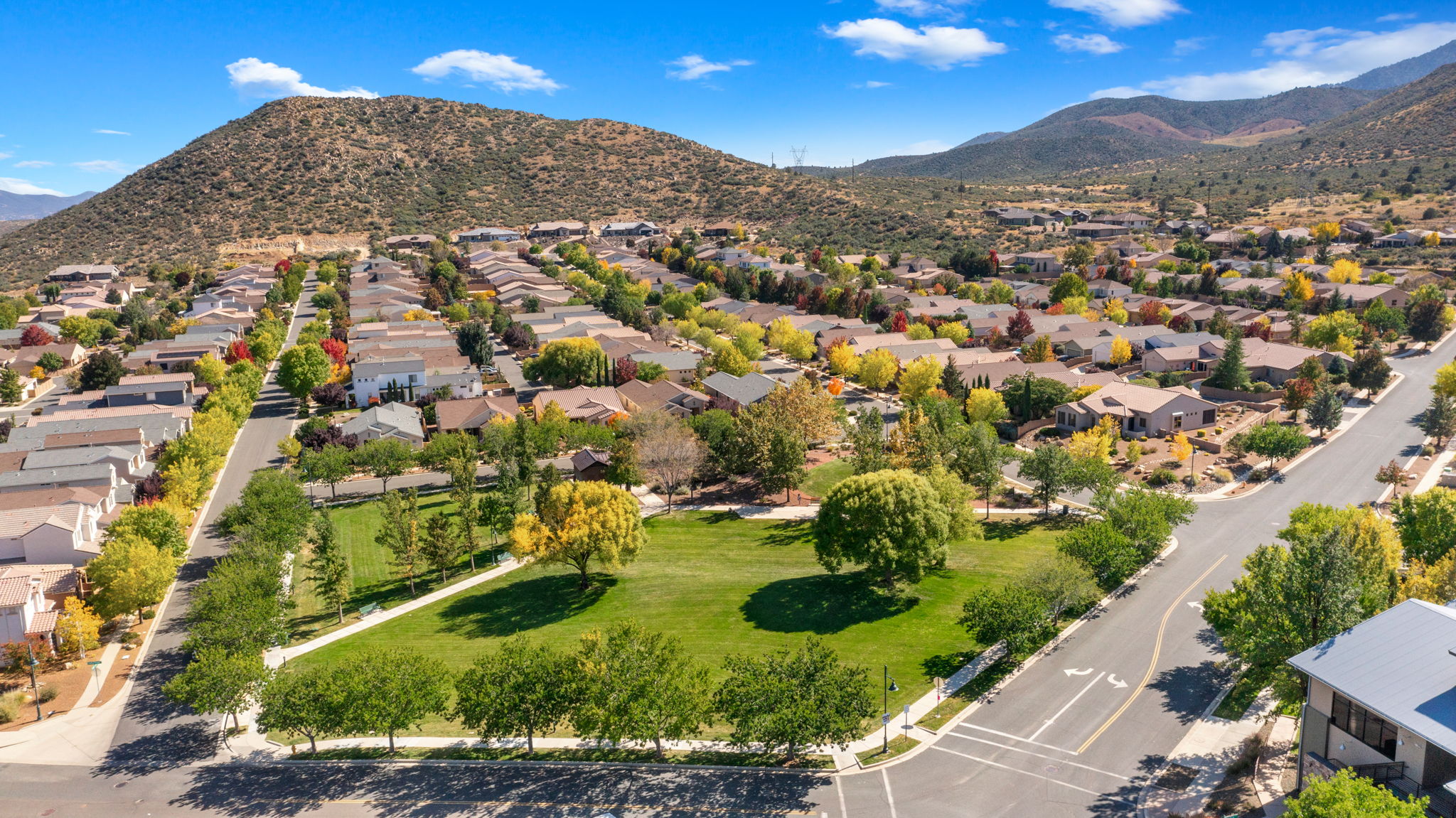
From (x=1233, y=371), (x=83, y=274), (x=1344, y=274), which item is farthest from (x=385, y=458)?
(x=1344, y=274)

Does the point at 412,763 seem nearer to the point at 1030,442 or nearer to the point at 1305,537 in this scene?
the point at 1305,537

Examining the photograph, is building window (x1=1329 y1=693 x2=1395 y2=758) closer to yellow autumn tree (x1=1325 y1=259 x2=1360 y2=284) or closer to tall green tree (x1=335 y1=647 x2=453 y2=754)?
tall green tree (x1=335 y1=647 x2=453 y2=754)

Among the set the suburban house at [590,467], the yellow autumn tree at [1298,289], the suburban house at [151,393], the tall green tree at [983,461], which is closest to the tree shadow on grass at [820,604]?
the tall green tree at [983,461]

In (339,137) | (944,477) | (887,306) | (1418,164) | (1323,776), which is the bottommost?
(1323,776)

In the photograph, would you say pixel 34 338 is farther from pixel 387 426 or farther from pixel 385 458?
pixel 385 458

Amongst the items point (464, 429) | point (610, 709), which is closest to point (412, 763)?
point (610, 709)

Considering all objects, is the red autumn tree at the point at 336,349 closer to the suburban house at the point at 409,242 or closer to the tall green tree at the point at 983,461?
the tall green tree at the point at 983,461

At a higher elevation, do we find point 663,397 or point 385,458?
point 663,397
